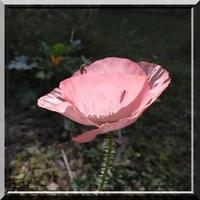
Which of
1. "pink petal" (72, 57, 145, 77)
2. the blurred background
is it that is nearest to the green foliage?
the blurred background

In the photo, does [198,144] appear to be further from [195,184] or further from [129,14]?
[129,14]

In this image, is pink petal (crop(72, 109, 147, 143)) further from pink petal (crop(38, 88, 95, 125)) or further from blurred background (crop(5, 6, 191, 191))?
blurred background (crop(5, 6, 191, 191))

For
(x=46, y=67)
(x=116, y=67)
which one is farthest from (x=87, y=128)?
(x=116, y=67)

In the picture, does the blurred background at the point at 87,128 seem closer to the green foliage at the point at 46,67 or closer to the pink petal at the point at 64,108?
the green foliage at the point at 46,67

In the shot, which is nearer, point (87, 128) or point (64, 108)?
point (64, 108)

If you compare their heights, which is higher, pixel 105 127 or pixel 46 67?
pixel 46 67

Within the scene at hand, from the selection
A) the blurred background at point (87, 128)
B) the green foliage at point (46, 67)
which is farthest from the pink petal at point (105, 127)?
the green foliage at point (46, 67)

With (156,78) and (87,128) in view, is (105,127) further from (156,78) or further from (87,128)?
(87,128)
